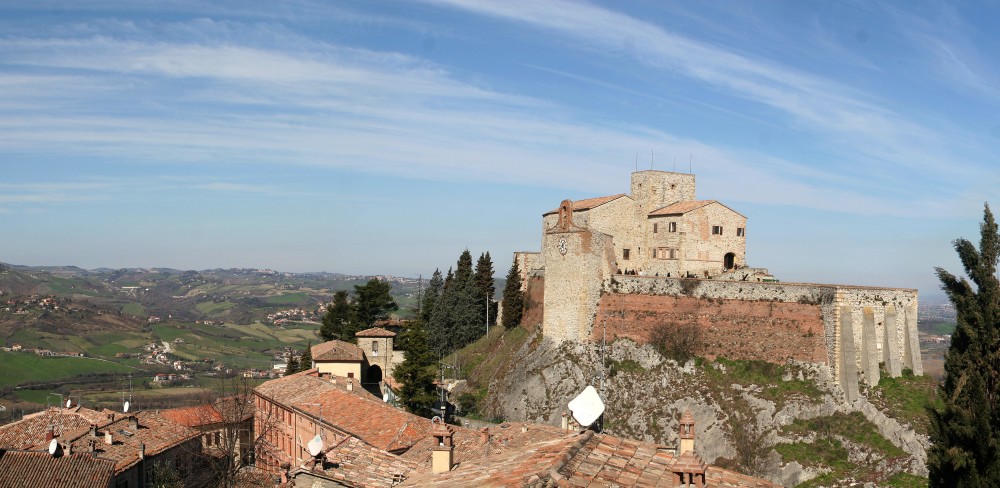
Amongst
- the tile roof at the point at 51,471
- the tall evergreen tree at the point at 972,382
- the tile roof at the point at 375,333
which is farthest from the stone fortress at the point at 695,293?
the tile roof at the point at 51,471

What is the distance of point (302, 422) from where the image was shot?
36062mm

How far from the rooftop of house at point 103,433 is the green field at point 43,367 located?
6090cm

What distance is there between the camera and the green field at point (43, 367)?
3749 inches

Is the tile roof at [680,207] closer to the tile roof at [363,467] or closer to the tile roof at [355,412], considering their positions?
the tile roof at [355,412]

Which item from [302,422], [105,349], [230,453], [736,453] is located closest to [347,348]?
[302,422]

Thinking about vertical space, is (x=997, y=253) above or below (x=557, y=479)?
above

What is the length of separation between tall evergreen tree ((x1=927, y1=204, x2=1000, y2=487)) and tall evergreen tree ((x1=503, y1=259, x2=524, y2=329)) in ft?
127

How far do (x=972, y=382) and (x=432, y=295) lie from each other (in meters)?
53.6

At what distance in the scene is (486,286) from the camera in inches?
2522

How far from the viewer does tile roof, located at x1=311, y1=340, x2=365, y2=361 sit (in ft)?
174

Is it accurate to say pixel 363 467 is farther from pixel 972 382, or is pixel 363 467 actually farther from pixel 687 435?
pixel 972 382

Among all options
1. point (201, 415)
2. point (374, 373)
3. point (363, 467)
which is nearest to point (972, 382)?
point (363, 467)

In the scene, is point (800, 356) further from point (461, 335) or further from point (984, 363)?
point (461, 335)

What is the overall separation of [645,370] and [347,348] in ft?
69.6
